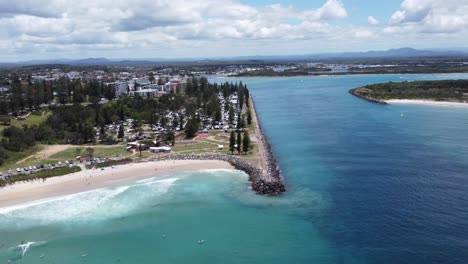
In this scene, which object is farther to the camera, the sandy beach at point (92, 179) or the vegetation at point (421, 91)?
the vegetation at point (421, 91)

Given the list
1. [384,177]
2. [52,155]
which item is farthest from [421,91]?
[52,155]

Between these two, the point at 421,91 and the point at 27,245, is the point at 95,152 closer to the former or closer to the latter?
the point at 27,245

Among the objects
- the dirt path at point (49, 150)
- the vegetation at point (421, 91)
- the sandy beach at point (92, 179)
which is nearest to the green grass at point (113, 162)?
the sandy beach at point (92, 179)

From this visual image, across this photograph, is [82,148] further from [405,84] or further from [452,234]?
[405,84]

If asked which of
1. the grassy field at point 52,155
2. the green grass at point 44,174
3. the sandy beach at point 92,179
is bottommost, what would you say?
the sandy beach at point 92,179

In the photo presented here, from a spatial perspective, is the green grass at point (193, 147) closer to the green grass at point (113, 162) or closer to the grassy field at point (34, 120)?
the green grass at point (113, 162)

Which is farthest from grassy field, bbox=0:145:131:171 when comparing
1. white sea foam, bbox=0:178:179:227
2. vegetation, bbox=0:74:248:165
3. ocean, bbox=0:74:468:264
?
ocean, bbox=0:74:468:264
